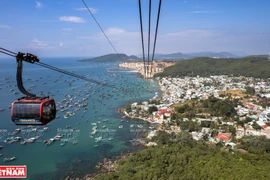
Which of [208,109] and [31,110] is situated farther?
[208,109]

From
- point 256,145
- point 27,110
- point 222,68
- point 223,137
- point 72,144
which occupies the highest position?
point 27,110

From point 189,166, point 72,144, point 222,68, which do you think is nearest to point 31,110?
point 189,166

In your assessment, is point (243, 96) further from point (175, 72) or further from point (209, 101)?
point (175, 72)

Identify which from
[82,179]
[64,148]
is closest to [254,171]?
[82,179]

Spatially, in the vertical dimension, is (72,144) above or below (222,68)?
below

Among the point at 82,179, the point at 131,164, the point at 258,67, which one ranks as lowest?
the point at 82,179

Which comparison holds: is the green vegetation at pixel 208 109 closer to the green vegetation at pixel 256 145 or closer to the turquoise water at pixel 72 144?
the turquoise water at pixel 72 144

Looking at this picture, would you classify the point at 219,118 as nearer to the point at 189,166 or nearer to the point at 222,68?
the point at 189,166

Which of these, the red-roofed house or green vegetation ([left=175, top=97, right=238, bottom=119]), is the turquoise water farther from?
the red-roofed house
